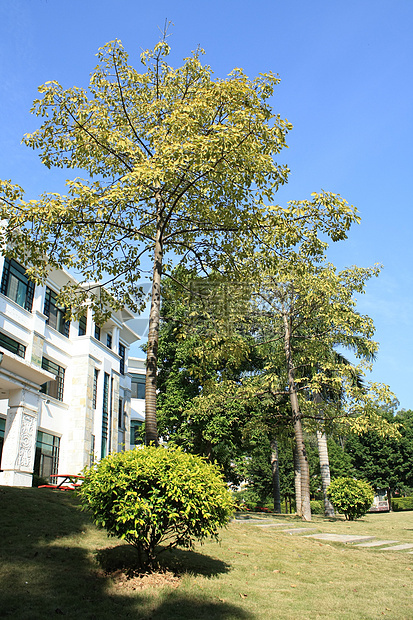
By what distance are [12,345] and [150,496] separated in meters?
18.4

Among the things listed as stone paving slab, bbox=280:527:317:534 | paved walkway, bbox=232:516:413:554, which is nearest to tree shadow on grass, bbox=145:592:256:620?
paved walkway, bbox=232:516:413:554

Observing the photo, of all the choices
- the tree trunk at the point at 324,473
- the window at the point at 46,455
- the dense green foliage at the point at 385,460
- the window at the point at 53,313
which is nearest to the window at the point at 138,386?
the window at the point at 53,313

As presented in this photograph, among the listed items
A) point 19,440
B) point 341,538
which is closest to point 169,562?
point 341,538

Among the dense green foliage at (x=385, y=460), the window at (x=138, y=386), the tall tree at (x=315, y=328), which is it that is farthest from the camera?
the dense green foliage at (x=385, y=460)

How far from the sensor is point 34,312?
24.4m

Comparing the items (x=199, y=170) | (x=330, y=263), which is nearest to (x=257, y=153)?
Answer: (x=199, y=170)

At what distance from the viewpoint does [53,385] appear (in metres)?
26.9

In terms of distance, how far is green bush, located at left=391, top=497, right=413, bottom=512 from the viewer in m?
44.2

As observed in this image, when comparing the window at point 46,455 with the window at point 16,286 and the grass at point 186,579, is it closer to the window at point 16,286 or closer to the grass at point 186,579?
the window at point 16,286

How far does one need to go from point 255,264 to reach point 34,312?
16879mm

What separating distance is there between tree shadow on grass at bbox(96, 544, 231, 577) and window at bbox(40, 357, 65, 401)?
Answer: 1965 cm

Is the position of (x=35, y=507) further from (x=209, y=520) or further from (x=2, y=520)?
(x=209, y=520)

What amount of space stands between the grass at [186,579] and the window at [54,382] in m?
16.9

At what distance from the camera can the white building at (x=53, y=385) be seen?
628 inches
